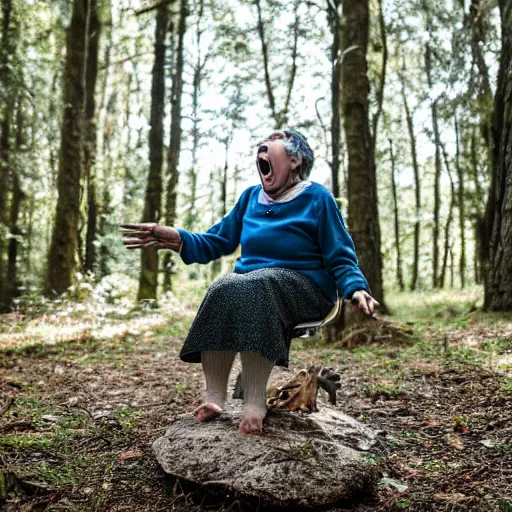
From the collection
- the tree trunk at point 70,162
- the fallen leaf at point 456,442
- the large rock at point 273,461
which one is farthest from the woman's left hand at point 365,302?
the tree trunk at point 70,162

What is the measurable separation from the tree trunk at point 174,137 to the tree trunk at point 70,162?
3156mm

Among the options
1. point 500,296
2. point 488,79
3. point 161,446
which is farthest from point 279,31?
point 161,446

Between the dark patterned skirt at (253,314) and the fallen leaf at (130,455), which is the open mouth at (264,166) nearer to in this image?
the dark patterned skirt at (253,314)

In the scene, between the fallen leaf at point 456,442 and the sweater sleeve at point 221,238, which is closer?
the fallen leaf at point 456,442

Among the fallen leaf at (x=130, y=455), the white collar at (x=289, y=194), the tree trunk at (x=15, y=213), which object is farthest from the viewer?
the tree trunk at (x=15, y=213)

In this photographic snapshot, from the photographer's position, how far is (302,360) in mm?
5688

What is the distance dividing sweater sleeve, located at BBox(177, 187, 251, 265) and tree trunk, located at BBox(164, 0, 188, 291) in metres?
8.84

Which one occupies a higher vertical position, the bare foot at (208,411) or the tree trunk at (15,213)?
the tree trunk at (15,213)

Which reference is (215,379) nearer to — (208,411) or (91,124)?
(208,411)

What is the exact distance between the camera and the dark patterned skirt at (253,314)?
2.56 meters

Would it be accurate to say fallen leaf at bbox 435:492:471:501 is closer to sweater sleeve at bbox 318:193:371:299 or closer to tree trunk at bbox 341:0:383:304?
sweater sleeve at bbox 318:193:371:299

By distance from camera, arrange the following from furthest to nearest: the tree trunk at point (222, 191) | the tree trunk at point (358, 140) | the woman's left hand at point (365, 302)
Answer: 1. the tree trunk at point (222, 191)
2. the tree trunk at point (358, 140)
3. the woman's left hand at point (365, 302)

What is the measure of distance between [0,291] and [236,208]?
25.7ft

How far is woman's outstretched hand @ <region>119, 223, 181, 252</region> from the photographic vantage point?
2.95 meters
